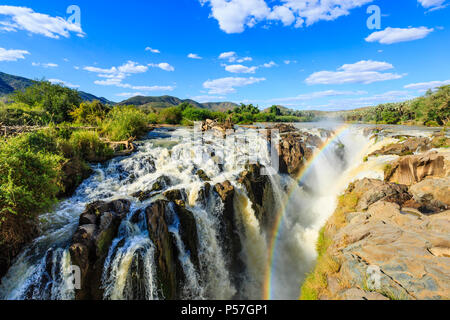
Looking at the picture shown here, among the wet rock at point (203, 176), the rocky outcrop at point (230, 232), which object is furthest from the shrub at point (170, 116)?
the rocky outcrop at point (230, 232)

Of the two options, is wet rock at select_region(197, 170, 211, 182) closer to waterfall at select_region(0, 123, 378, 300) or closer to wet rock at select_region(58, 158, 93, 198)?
waterfall at select_region(0, 123, 378, 300)

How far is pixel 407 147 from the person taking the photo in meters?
16.3

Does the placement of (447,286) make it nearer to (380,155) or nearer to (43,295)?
(43,295)

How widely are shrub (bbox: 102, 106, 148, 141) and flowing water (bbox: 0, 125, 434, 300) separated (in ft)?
7.91

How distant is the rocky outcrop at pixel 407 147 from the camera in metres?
15.6

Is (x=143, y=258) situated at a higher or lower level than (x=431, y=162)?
lower

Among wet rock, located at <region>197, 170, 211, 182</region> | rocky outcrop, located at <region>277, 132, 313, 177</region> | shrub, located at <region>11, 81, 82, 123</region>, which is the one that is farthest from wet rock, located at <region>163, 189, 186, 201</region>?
shrub, located at <region>11, 81, 82, 123</region>

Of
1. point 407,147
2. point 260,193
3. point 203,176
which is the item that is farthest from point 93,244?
point 407,147

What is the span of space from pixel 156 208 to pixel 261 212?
6.54 metres

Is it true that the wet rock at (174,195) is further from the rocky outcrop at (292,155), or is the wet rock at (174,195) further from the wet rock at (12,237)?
the rocky outcrop at (292,155)

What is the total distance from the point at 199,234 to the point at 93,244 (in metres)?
3.75

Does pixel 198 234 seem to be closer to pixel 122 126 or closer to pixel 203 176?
pixel 203 176
